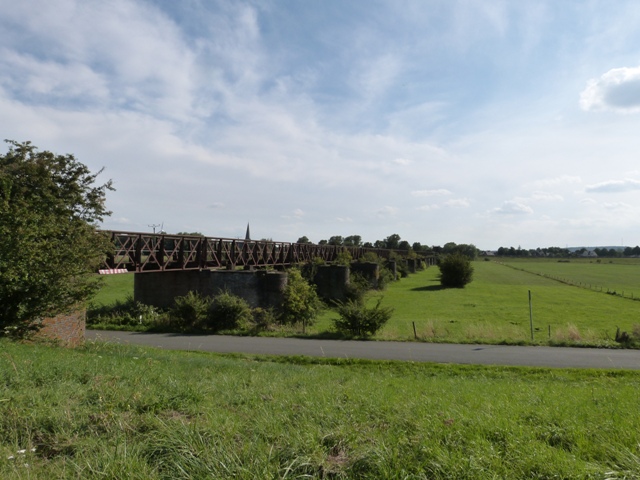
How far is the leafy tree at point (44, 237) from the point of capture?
11062 mm

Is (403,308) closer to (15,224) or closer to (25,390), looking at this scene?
(15,224)

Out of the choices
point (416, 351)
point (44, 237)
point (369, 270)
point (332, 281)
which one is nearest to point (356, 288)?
point (332, 281)

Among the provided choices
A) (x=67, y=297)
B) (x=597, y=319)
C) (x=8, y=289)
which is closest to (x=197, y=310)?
(x=67, y=297)

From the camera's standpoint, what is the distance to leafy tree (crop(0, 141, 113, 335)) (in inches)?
436

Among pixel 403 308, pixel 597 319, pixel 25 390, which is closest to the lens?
pixel 25 390

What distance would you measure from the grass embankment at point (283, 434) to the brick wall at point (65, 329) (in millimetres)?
8392

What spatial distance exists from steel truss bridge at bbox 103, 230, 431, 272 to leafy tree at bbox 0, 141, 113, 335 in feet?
10.5

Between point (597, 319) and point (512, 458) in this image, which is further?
point (597, 319)

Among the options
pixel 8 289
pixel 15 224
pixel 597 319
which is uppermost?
pixel 15 224

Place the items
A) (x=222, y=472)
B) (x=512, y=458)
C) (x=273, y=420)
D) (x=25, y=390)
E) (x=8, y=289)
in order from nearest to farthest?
(x=222, y=472)
(x=512, y=458)
(x=273, y=420)
(x=25, y=390)
(x=8, y=289)

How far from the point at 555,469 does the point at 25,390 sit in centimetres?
572

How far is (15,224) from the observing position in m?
11.2

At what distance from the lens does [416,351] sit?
1773cm

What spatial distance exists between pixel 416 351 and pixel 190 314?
12.8m
